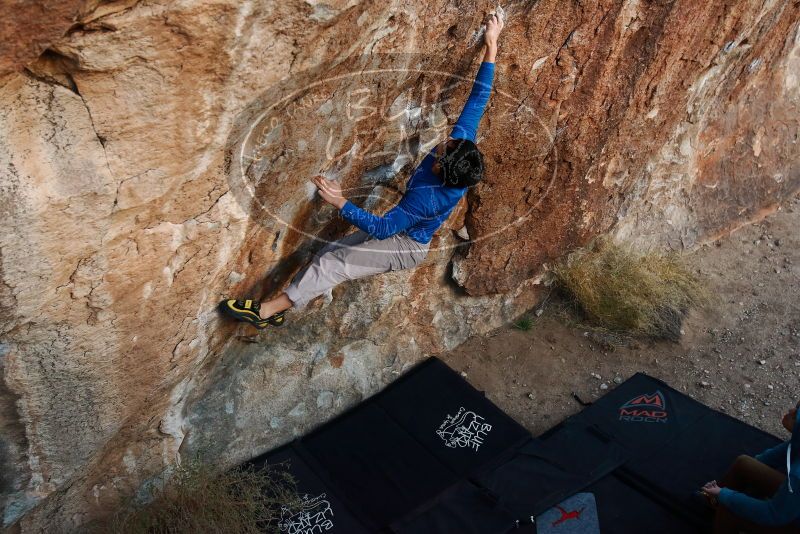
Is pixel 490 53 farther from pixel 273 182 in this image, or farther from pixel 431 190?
pixel 273 182

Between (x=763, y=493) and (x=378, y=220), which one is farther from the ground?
(x=378, y=220)

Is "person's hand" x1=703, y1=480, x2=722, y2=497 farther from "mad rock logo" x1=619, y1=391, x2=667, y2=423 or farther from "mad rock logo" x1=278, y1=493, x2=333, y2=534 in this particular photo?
"mad rock logo" x1=278, y1=493, x2=333, y2=534

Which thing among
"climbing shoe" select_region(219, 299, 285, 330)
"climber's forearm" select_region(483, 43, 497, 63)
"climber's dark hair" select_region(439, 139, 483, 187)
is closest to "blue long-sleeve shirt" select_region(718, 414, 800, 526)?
"climber's dark hair" select_region(439, 139, 483, 187)

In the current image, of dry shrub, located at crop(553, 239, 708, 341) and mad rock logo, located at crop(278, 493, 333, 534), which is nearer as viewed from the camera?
mad rock logo, located at crop(278, 493, 333, 534)

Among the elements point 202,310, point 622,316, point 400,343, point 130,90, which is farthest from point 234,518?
point 622,316

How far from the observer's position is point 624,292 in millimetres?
4188

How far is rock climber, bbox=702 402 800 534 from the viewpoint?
2.29 m

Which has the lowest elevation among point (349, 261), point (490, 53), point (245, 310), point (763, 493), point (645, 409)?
point (645, 409)

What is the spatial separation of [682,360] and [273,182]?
2.78 metres

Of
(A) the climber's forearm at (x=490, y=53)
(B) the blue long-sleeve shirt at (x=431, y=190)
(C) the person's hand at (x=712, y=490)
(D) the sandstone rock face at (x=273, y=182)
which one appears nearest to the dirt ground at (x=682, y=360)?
(D) the sandstone rock face at (x=273, y=182)

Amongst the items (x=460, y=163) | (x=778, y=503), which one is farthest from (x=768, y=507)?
(x=460, y=163)

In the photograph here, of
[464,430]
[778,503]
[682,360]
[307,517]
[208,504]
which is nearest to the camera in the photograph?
[778,503]

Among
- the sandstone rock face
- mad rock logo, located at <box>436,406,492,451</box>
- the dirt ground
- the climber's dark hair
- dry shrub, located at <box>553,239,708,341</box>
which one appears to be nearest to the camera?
the sandstone rock face

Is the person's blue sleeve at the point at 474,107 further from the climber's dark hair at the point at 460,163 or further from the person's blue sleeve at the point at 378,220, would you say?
the person's blue sleeve at the point at 378,220
